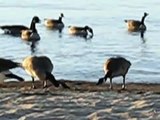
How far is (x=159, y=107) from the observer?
9922 mm

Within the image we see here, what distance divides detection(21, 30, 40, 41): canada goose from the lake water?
53cm

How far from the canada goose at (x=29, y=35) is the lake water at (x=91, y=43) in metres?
0.53

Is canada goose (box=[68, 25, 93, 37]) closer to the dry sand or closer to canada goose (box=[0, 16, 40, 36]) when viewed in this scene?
canada goose (box=[0, 16, 40, 36])

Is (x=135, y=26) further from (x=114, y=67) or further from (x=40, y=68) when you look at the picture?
(x=40, y=68)

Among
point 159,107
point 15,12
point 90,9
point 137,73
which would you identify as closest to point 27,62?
point 159,107

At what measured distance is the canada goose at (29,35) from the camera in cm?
3453

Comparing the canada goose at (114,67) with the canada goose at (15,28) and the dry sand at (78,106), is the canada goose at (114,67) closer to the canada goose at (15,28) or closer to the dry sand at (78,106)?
the dry sand at (78,106)

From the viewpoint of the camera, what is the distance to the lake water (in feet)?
67.8

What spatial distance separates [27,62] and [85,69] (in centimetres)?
757

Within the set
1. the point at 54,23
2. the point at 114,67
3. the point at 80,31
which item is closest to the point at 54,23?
the point at 54,23

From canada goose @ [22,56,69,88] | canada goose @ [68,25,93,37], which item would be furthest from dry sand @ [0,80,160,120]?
canada goose @ [68,25,93,37]

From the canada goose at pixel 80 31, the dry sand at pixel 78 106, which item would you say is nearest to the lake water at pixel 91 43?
the canada goose at pixel 80 31

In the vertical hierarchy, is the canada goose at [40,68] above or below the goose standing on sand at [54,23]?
above

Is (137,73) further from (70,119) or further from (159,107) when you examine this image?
(70,119)
